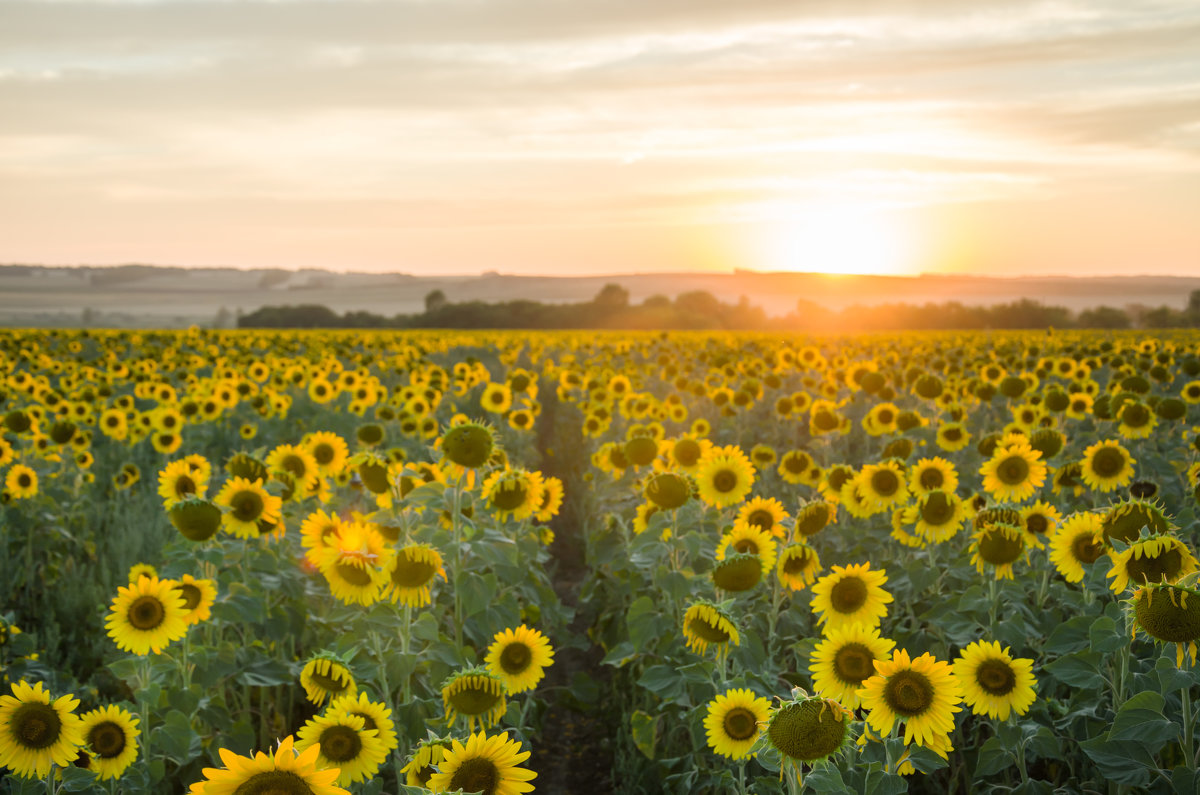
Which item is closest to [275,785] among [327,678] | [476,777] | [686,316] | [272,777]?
[272,777]

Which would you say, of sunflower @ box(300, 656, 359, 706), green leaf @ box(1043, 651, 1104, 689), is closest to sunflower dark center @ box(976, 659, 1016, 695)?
green leaf @ box(1043, 651, 1104, 689)

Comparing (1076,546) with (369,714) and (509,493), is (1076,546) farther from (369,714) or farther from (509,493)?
(369,714)

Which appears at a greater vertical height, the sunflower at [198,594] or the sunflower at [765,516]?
the sunflower at [765,516]

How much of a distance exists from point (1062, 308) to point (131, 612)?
59336 millimetres

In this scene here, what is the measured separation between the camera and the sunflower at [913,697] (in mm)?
2568

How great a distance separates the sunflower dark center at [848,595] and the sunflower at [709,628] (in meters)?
0.45

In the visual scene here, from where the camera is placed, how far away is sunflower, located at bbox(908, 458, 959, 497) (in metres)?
5.25

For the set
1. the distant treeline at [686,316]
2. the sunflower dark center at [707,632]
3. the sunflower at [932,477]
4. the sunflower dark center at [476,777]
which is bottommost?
the sunflower dark center at [476,777]

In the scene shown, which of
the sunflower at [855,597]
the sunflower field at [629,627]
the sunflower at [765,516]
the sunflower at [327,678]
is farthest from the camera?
the sunflower at [765,516]

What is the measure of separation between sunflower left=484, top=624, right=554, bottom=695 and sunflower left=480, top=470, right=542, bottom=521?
0.77 meters

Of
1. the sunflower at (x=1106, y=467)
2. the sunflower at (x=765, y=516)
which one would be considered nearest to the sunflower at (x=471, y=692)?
the sunflower at (x=765, y=516)

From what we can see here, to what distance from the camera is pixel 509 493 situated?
4145 mm

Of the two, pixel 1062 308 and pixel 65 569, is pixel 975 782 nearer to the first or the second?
pixel 65 569

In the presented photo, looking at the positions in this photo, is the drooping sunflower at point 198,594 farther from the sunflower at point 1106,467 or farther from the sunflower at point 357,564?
the sunflower at point 1106,467
